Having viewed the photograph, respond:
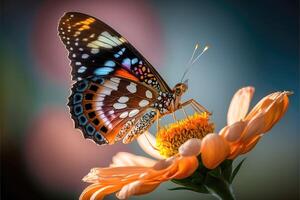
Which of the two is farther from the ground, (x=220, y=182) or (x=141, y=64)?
(x=141, y=64)

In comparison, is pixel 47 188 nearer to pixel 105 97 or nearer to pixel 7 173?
pixel 7 173

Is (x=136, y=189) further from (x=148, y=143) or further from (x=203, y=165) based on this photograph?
(x=148, y=143)

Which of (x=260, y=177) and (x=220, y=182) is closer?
(x=220, y=182)

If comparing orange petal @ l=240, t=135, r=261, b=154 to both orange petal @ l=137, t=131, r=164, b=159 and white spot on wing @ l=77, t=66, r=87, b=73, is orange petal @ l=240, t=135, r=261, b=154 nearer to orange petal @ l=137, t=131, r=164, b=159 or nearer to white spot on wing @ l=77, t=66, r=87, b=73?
orange petal @ l=137, t=131, r=164, b=159

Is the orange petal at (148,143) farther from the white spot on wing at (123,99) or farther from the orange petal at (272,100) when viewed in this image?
the orange petal at (272,100)

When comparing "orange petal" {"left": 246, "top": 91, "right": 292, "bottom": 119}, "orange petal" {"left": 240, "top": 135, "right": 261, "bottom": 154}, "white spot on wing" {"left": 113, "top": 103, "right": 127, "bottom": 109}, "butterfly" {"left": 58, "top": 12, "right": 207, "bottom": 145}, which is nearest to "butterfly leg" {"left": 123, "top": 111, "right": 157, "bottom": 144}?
"butterfly" {"left": 58, "top": 12, "right": 207, "bottom": 145}

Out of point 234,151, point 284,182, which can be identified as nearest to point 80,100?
point 234,151

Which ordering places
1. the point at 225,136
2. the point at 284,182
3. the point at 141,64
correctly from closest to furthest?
the point at 225,136
the point at 141,64
the point at 284,182
